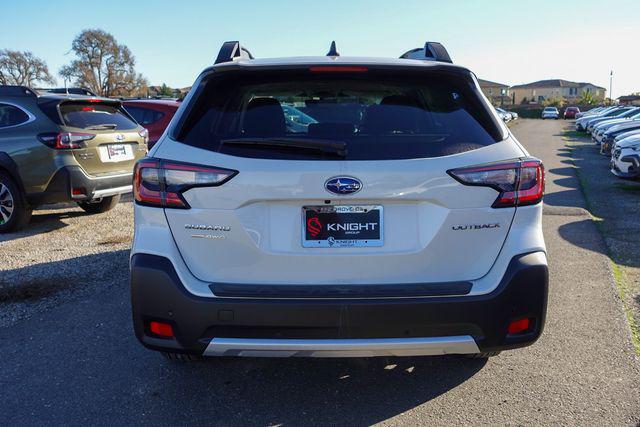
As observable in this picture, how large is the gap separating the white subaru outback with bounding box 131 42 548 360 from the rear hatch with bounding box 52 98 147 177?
5.07 metres

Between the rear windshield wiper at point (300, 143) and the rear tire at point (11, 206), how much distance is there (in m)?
5.71

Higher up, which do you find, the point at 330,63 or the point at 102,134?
the point at 330,63

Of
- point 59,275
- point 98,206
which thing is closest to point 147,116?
point 98,206

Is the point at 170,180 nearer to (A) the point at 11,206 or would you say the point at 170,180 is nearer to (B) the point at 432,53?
(B) the point at 432,53

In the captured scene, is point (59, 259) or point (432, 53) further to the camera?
point (59, 259)

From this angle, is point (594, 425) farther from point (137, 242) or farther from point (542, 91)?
point (542, 91)

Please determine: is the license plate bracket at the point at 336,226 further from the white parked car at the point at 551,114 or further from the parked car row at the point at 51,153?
the white parked car at the point at 551,114

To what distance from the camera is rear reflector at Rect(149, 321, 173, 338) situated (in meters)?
2.72

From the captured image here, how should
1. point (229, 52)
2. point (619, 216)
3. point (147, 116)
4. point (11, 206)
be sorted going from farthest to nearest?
1. point (147, 116)
2. point (619, 216)
3. point (11, 206)
4. point (229, 52)

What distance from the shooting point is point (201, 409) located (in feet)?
10.0

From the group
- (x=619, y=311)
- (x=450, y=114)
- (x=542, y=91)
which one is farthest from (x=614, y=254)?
(x=542, y=91)

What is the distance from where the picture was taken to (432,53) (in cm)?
339

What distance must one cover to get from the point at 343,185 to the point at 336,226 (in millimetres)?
199

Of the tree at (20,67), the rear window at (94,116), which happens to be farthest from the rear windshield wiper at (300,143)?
the tree at (20,67)
